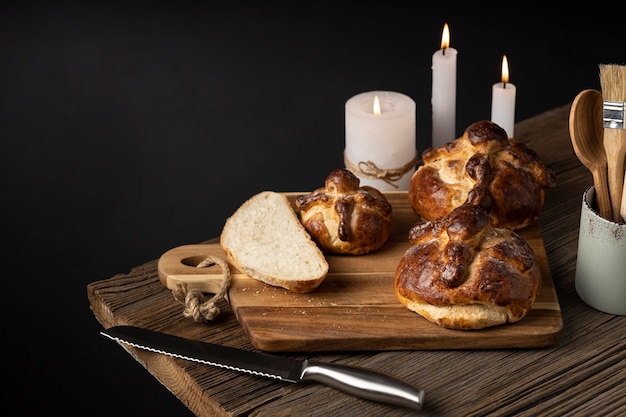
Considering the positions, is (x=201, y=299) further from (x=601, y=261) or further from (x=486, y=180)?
(x=601, y=261)

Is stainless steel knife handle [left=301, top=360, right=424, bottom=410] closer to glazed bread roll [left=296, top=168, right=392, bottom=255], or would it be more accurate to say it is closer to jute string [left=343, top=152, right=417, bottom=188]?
glazed bread roll [left=296, top=168, right=392, bottom=255]

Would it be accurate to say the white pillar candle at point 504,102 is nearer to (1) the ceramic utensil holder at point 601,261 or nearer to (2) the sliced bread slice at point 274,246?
(1) the ceramic utensil holder at point 601,261

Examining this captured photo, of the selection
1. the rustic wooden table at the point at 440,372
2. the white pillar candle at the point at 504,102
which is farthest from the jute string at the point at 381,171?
the rustic wooden table at the point at 440,372

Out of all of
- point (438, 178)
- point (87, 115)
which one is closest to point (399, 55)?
point (87, 115)

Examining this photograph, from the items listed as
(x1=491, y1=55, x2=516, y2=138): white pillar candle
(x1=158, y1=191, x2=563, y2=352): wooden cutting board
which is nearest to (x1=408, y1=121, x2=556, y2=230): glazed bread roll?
(x1=158, y1=191, x2=563, y2=352): wooden cutting board

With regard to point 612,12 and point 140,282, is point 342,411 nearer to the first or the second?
point 140,282

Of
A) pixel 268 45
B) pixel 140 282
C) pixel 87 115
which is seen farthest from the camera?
pixel 268 45
